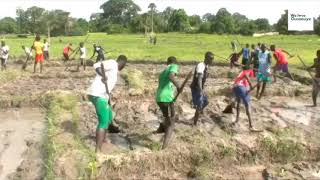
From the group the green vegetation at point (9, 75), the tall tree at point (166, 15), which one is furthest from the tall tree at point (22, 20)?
the green vegetation at point (9, 75)

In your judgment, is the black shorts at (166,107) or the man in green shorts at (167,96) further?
the black shorts at (166,107)

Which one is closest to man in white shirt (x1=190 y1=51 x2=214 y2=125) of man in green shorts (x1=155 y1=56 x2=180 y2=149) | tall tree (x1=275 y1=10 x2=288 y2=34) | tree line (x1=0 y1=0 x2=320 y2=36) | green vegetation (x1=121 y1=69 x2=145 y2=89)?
man in green shorts (x1=155 y1=56 x2=180 y2=149)

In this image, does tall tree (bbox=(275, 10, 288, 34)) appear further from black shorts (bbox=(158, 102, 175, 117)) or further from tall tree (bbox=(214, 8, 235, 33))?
black shorts (bbox=(158, 102, 175, 117))

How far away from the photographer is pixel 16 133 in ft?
33.8

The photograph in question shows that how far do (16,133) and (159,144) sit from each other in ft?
11.0

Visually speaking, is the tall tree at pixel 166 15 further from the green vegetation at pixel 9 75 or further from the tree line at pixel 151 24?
the green vegetation at pixel 9 75

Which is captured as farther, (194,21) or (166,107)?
(194,21)

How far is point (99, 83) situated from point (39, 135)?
2637 mm

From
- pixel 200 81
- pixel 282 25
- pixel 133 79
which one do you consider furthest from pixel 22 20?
pixel 200 81

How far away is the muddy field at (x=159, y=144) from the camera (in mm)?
7672

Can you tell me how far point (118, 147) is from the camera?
851 cm

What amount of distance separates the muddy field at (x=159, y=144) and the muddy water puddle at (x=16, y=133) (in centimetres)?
2

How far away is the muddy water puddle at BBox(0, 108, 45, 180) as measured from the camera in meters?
8.20

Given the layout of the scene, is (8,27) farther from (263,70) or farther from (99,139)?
(99,139)
